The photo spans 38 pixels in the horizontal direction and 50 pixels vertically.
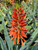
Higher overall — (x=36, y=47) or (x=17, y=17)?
(x=17, y=17)

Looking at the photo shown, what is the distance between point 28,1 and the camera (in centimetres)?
191

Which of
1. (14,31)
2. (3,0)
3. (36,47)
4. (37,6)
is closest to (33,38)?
(36,47)

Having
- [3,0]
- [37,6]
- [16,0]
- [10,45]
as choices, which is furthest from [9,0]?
[10,45]

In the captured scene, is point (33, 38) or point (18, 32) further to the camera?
Result: point (33, 38)

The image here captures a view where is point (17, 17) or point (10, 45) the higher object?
point (17, 17)

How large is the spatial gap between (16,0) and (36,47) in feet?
4.55

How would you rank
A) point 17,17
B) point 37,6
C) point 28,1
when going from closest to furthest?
point 17,17
point 37,6
point 28,1

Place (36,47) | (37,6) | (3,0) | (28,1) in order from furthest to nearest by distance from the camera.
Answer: (3,0), (28,1), (37,6), (36,47)

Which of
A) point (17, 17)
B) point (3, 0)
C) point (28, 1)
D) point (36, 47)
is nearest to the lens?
point (17, 17)

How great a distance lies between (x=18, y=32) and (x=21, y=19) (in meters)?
0.10

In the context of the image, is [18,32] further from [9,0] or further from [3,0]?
[3,0]

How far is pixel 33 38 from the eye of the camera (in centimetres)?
76

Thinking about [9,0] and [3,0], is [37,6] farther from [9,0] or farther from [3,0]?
[3,0]

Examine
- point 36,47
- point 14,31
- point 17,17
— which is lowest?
point 36,47
